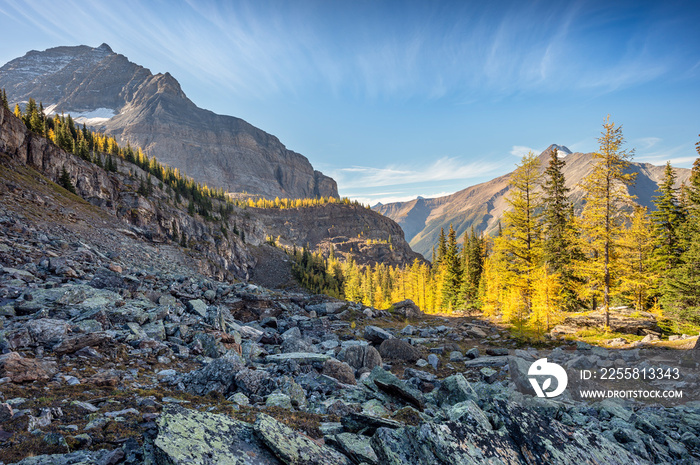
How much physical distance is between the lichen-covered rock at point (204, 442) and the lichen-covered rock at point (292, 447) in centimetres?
19

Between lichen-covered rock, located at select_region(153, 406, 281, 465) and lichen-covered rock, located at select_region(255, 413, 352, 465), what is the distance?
0.61 feet

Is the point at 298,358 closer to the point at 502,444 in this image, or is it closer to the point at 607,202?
the point at 502,444

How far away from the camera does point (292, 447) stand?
4203 mm

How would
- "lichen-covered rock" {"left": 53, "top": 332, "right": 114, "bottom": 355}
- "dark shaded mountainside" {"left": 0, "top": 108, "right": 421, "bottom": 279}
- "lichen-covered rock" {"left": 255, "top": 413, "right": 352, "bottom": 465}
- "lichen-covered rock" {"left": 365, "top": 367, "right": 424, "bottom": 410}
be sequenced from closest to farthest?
"lichen-covered rock" {"left": 255, "top": 413, "right": 352, "bottom": 465}
"lichen-covered rock" {"left": 53, "top": 332, "right": 114, "bottom": 355}
"lichen-covered rock" {"left": 365, "top": 367, "right": 424, "bottom": 410}
"dark shaded mountainside" {"left": 0, "top": 108, "right": 421, "bottom": 279}

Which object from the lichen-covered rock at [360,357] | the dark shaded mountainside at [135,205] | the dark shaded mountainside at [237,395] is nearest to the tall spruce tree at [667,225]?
the dark shaded mountainside at [237,395]

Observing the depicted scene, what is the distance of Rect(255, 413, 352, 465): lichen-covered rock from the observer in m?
4.03

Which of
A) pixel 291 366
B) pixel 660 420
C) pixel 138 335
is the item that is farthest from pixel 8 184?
pixel 660 420

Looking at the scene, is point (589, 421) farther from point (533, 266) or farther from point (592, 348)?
point (533, 266)

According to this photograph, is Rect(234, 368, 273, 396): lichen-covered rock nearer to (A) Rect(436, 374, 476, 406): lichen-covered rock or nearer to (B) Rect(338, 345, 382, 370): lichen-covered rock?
(A) Rect(436, 374, 476, 406): lichen-covered rock

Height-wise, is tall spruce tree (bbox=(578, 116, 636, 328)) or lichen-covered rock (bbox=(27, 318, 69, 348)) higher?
tall spruce tree (bbox=(578, 116, 636, 328))

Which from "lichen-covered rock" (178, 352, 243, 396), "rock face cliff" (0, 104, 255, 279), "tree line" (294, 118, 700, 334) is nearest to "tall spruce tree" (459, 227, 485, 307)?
"tree line" (294, 118, 700, 334)

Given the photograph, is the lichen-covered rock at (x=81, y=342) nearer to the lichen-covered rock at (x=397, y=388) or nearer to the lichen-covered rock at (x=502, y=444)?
the lichen-covered rock at (x=397, y=388)

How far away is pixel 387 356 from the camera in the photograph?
56.2 ft

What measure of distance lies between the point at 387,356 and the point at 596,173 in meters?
22.4
